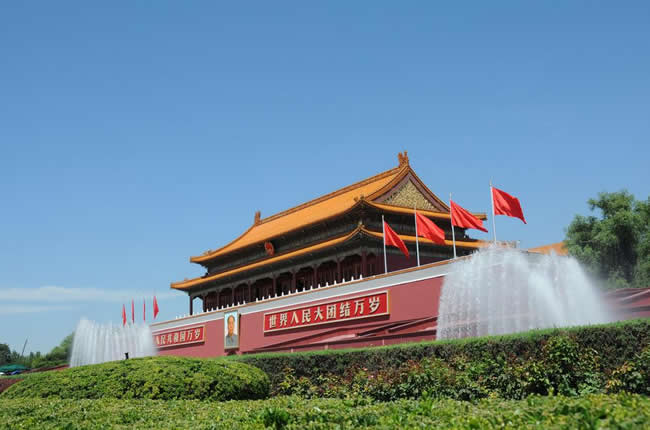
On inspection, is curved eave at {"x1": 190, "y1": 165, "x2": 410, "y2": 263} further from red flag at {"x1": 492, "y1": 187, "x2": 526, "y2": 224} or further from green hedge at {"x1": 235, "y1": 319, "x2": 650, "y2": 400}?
green hedge at {"x1": 235, "y1": 319, "x2": 650, "y2": 400}

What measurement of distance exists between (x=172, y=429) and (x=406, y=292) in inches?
505

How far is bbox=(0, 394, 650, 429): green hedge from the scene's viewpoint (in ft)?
15.6

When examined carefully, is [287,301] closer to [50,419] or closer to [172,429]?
[50,419]

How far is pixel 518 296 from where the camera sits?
14.0 metres

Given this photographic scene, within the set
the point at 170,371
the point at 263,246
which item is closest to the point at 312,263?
the point at 263,246

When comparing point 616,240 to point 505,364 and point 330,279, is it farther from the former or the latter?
point 505,364

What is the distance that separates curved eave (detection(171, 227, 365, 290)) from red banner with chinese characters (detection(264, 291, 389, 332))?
2.95 metres

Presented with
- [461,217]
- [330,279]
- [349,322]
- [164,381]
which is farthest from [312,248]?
[164,381]

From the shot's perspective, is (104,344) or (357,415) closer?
(357,415)

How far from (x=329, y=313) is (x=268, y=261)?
7.78 metres

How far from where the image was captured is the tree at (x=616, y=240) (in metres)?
33.5

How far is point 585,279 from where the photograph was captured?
43.4ft

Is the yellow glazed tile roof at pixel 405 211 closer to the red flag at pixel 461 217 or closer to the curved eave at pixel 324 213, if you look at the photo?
the curved eave at pixel 324 213

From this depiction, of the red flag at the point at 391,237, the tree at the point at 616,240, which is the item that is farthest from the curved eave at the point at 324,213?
the tree at the point at 616,240
